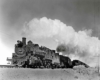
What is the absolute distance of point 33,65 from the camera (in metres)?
15.5

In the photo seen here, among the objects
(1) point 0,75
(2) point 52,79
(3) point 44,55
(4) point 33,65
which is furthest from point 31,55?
(1) point 0,75

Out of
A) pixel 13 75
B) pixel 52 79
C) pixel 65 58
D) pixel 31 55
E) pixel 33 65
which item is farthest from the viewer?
pixel 65 58

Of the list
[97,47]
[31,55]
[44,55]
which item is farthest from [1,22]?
[44,55]

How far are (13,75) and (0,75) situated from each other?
3.80 feet

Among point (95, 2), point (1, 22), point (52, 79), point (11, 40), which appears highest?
point (95, 2)

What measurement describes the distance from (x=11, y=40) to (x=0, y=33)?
3.42 feet

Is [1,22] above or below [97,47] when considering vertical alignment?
above

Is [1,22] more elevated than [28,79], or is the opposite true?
[1,22]

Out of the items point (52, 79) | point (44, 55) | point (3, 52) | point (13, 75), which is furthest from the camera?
point (44, 55)

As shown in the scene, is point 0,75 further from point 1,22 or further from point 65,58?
point 65,58

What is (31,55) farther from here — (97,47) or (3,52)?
(3,52)

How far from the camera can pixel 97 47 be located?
422 inches

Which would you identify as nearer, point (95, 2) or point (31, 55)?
point (95, 2)

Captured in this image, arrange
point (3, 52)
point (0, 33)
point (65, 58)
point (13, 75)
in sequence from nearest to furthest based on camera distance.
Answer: point (0, 33)
point (3, 52)
point (13, 75)
point (65, 58)
